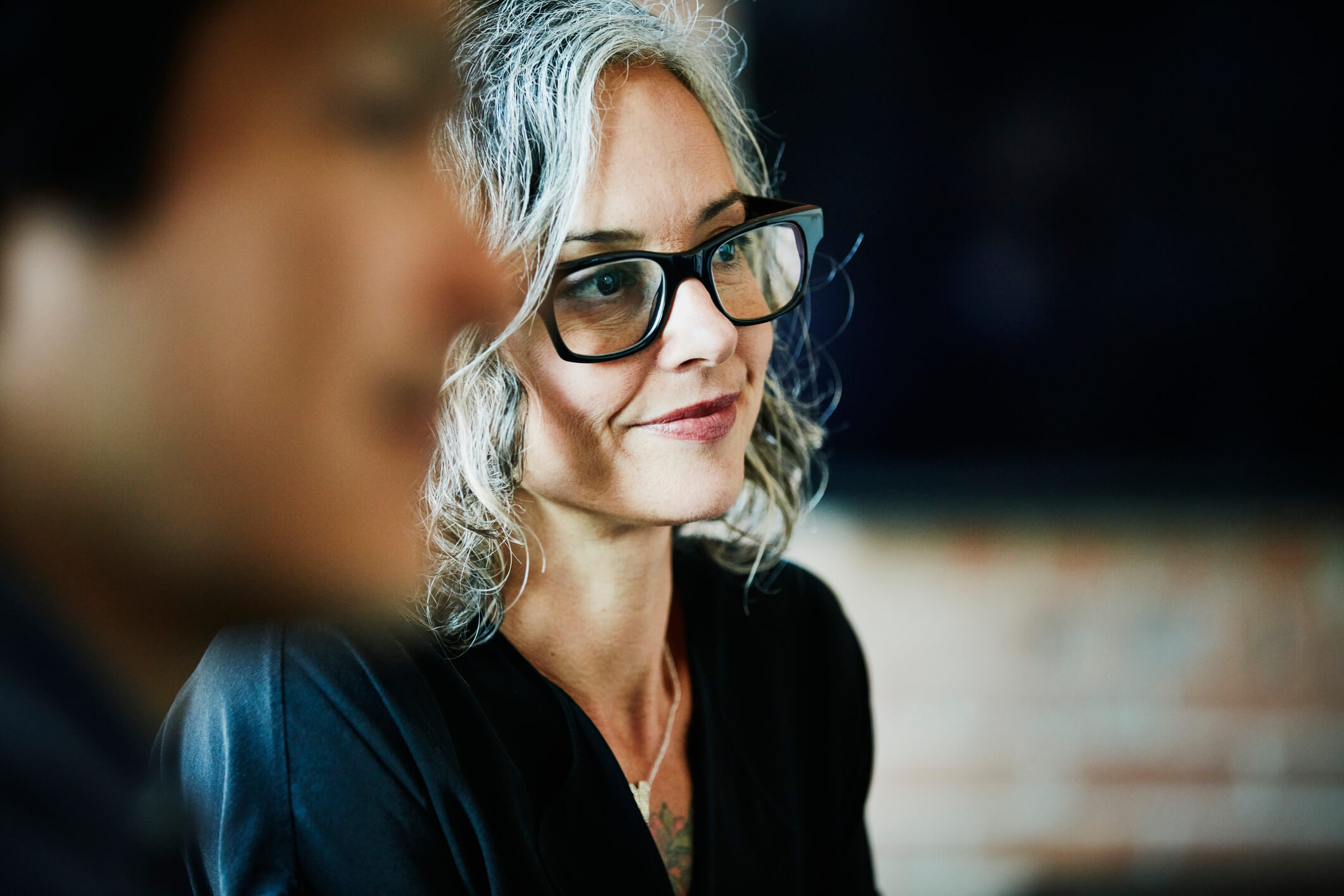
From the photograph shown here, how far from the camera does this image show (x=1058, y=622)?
5.95 feet

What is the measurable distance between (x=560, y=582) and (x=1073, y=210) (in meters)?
1.25

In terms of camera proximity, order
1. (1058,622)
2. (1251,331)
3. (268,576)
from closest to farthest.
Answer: (268,576)
(1251,331)
(1058,622)

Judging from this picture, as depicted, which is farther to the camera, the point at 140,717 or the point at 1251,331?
the point at 1251,331

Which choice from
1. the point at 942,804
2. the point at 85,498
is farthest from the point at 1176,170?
the point at 85,498

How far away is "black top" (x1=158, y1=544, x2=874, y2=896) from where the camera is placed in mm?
562

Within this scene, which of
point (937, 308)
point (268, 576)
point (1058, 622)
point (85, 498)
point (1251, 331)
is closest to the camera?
point (85, 498)

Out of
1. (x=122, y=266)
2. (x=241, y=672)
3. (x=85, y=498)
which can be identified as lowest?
(x=241, y=672)

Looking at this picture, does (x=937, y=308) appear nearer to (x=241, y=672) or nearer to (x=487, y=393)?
(x=487, y=393)

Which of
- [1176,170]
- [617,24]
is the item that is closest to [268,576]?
[617,24]

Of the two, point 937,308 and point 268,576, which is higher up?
point 937,308

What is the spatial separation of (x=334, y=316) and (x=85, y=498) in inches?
6.1

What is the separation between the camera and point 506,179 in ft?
2.10

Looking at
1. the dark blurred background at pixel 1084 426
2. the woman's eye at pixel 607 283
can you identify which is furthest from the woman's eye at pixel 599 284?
the dark blurred background at pixel 1084 426

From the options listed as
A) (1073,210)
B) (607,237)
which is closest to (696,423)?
(607,237)
